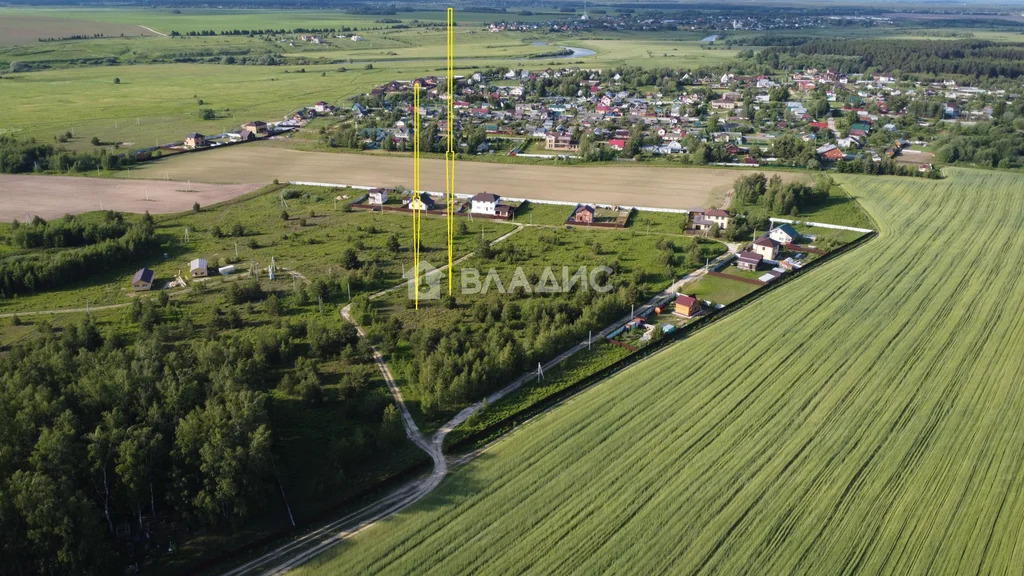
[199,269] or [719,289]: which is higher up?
[199,269]

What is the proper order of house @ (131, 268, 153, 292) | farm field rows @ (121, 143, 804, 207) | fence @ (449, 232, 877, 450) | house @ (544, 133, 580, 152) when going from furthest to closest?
house @ (544, 133, 580, 152), farm field rows @ (121, 143, 804, 207), house @ (131, 268, 153, 292), fence @ (449, 232, 877, 450)

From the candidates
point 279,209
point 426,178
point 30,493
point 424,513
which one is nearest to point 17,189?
point 279,209

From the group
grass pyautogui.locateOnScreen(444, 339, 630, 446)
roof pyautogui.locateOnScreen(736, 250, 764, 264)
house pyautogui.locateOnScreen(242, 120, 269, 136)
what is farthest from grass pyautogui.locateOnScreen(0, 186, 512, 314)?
house pyautogui.locateOnScreen(242, 120, 269, 136)

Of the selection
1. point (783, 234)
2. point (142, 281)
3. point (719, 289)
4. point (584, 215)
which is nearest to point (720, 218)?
point (783, 234)

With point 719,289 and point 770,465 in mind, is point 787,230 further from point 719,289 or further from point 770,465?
point 770,465

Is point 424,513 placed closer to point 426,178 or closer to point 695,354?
point 695,354

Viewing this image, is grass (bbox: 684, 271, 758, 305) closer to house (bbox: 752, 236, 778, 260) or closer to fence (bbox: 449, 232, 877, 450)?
fence (bbox: 449, 232, 877, 450)

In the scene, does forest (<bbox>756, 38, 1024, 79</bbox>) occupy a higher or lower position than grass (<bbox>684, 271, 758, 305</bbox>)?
higher
